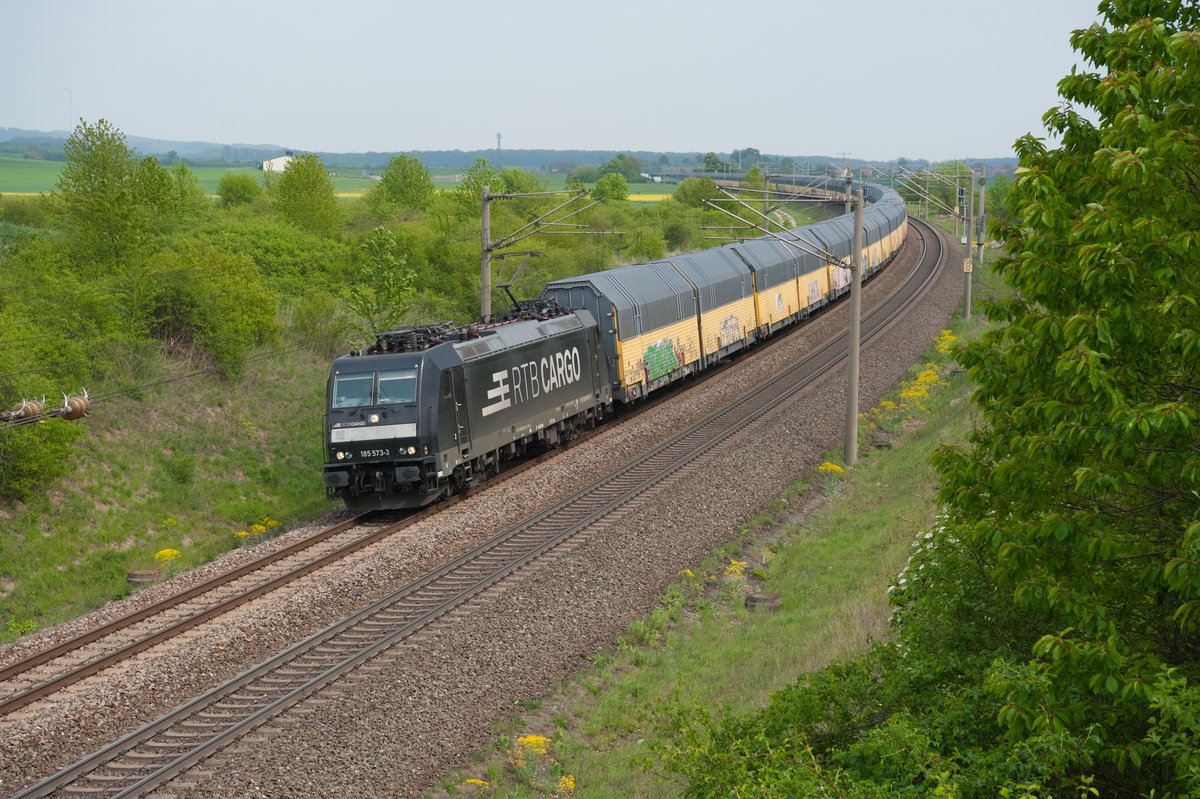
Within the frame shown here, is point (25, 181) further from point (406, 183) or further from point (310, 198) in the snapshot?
point (310, 198)

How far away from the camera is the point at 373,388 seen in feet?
67.7

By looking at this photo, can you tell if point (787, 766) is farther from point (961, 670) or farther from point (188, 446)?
point (188, 446)

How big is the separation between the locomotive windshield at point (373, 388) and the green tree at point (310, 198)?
1616 inches

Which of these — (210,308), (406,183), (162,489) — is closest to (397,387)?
(162,489)

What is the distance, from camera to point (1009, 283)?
25.7 ft

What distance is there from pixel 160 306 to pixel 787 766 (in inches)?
1220

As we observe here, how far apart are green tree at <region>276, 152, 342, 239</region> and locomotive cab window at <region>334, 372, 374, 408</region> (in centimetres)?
4099

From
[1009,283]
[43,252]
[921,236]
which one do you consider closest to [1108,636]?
[1009,283]

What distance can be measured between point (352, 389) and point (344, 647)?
293 inches

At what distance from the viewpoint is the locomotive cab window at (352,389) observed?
20703mm

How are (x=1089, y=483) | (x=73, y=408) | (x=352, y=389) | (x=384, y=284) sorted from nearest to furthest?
(x=1089, y=483), (x=73, y=408), (x=352, y=389), (x=384, y=284)

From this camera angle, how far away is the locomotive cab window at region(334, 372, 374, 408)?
20.7 metres

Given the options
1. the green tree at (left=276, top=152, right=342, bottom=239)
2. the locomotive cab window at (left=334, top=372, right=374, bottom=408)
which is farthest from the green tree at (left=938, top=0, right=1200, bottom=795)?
the green tree at (left=276, top=152, right=342, bottom=239)

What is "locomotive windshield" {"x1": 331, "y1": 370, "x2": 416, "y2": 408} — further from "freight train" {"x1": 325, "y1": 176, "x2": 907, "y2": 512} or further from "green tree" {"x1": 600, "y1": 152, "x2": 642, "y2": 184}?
"green tree" {"x1": 600, "y1": 152, "x2": 642, "y2": 184}
